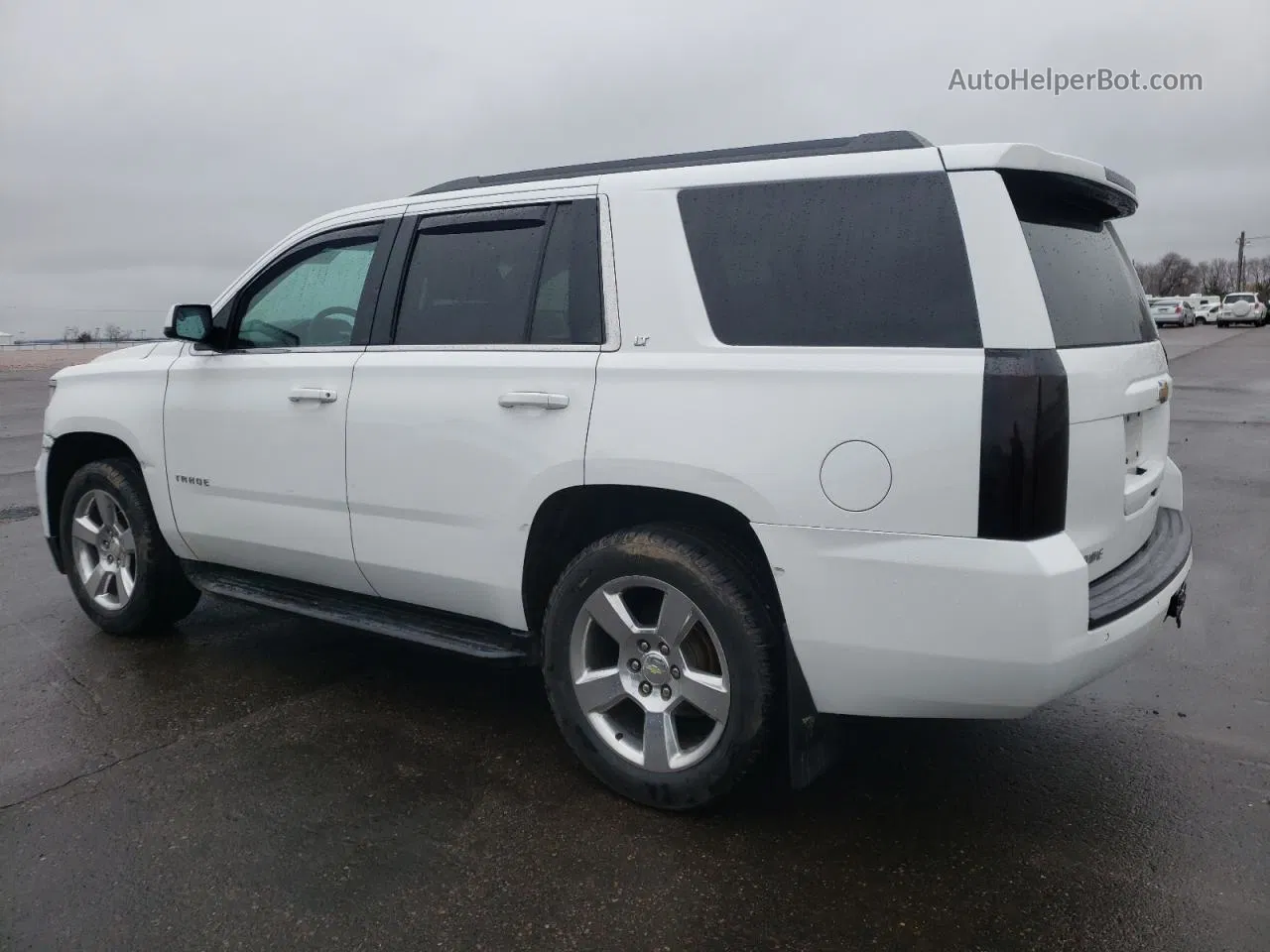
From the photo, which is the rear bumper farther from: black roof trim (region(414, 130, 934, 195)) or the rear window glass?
black roof trim (region(414, 130, 934, 195))

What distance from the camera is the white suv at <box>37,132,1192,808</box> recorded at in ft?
8.55

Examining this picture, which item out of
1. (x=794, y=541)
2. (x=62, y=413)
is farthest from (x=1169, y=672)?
(x=62, y=413)

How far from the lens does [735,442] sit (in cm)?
286

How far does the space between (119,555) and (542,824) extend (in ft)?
9.51

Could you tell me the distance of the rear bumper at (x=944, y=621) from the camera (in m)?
2.54

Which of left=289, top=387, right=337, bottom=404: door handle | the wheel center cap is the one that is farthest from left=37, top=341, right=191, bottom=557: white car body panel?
the wheel center cap

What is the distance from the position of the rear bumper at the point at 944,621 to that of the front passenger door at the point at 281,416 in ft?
6.14

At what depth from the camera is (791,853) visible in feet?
9.67

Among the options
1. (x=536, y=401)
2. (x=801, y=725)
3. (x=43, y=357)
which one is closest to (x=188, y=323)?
(x=536, y=401)

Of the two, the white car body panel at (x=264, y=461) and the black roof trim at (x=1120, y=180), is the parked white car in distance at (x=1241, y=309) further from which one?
the white car body panel at (x=264, y=461)

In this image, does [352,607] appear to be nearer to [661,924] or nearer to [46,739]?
[46,739]

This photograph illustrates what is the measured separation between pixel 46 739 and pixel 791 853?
9.03ft

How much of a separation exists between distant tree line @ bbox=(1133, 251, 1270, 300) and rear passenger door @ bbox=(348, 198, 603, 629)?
102942 millimetres

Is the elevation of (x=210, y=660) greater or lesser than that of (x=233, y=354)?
lesser
